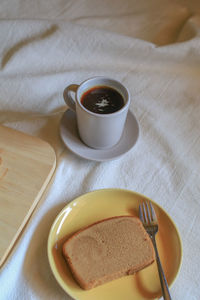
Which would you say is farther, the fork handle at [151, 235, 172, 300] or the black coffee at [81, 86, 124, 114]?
the black coffee at [81, 86, 124, 114]

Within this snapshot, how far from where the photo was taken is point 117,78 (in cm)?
80

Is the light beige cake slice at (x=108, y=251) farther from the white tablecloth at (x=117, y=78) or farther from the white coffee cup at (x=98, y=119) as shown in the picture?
the white coffee cup at (x=98, y=119)

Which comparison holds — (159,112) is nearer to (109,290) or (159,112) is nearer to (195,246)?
(195,246)

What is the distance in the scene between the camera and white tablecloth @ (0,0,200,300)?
→ 0.53m

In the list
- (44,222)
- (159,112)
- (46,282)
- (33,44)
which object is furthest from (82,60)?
(46,282)

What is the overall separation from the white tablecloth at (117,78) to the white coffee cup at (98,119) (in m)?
0.05

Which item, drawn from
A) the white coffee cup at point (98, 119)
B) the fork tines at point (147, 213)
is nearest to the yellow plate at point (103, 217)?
the fork tines at point (147, 213)

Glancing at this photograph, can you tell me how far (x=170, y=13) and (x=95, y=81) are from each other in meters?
0.49

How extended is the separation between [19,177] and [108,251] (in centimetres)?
22

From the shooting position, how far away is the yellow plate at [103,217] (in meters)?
0.46

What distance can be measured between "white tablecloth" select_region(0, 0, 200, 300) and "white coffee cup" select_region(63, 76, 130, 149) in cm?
5

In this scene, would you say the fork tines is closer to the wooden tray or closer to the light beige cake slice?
the light beige cake slice

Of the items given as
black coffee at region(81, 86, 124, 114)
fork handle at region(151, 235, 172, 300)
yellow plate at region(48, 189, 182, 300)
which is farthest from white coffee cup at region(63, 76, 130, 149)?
fork handle at region(151, 235, 172, 300)

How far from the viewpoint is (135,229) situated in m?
0.52
